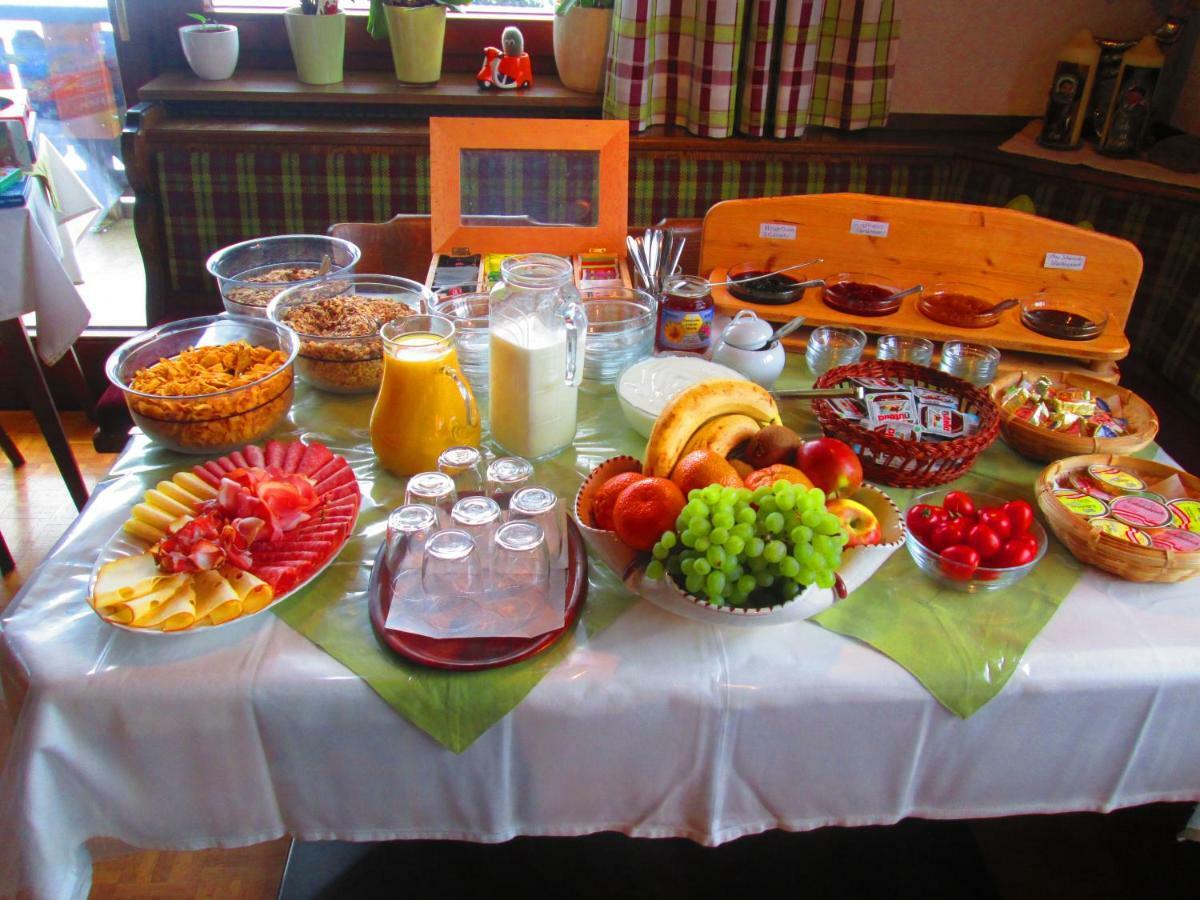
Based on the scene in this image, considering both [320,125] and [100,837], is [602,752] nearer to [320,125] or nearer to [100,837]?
[100,837]

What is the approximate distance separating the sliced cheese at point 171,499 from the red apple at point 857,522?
665 mm

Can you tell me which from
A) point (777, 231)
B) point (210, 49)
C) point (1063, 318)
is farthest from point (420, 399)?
point (210, 49)

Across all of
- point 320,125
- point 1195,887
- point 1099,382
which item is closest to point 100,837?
point 1099,382

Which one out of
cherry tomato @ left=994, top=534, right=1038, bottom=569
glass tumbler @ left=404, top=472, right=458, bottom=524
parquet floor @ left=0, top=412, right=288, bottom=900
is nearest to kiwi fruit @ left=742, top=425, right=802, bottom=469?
cherry tomato @ left=994, top=534, right=1038, bottom=569

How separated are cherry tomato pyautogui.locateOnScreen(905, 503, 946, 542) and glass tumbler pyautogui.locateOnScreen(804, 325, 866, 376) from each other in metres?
0.40

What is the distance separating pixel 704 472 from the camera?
0.86 meters

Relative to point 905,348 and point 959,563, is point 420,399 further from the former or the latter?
point 905,348

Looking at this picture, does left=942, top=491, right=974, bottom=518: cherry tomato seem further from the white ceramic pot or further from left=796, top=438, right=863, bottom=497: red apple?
the white ceramic pot

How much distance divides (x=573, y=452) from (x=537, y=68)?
1725mm

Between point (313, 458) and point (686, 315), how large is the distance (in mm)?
571

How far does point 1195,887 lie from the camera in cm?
128

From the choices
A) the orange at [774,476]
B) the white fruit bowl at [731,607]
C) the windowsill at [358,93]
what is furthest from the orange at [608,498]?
the windowsill at [358,93]

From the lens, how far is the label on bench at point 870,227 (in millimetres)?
1463

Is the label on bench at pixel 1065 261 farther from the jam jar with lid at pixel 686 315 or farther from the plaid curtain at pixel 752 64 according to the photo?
the plaid curtain at pixel 752 64
